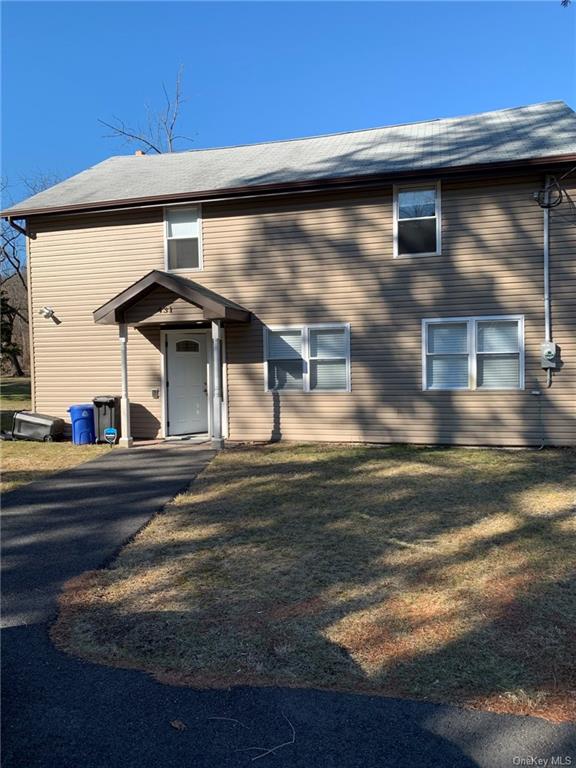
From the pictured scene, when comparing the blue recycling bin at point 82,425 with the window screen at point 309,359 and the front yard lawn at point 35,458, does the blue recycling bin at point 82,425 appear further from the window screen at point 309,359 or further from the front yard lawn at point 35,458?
the window screen at point 309,359

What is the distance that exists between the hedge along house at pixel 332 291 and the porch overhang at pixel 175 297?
0.04m

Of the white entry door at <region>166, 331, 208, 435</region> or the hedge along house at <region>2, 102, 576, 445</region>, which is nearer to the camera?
the hedge along house at <region>2, 102, 576, 445</region>

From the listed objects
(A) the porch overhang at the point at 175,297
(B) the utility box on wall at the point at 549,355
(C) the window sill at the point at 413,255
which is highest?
(C) the window sill at the point at 413,255

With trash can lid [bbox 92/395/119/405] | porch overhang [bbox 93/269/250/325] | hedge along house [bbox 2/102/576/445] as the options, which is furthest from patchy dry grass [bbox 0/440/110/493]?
porch overhang [bbox 93/269/250/325]

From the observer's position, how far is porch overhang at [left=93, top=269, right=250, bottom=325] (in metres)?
9.69

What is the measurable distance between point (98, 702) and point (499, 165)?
946cm

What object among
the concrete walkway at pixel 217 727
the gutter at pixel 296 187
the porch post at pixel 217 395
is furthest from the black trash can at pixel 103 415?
the concrete walkway at pixel 217 727

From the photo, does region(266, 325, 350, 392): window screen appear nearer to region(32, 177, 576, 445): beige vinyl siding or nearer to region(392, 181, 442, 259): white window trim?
region(32, 177, 576, 445): beige vinyl siding

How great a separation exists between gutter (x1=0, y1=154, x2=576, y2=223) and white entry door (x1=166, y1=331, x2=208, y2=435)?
2.63m

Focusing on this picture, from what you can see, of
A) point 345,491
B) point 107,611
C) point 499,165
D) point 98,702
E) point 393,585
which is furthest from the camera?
point 499,165

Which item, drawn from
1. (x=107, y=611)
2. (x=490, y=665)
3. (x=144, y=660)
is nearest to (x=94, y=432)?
(x=107, y=611)

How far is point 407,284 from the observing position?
1025 centimetres

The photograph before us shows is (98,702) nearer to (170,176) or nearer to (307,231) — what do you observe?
(307,231)

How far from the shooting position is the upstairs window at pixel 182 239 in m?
11.2
